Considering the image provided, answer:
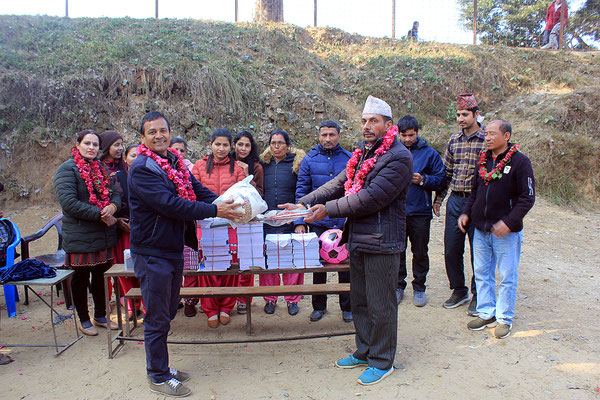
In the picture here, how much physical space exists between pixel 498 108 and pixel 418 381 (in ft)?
38.9

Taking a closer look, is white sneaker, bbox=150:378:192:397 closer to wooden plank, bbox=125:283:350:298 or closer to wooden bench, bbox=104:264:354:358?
wooden bench, bbox=104:264:354:358

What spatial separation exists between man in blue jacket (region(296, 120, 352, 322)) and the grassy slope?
5485 mm

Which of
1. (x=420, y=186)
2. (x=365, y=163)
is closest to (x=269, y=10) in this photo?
(x=420, y=186)

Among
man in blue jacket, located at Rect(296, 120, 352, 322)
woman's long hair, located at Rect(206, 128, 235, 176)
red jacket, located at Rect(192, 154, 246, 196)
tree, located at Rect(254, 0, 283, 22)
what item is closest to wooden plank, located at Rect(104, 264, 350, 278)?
man in blue jacket, located at Rect(296, 120, 352, 322)

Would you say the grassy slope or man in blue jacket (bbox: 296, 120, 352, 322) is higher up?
the grassy slope

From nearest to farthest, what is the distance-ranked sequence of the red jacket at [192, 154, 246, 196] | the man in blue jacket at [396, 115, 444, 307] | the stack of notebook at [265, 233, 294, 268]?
the stack of notebook at [265, 233, 294, 268]
the red jacket at [192, 154, 246, 196]
the man in blue jacket at [396, 115, 444, 307]

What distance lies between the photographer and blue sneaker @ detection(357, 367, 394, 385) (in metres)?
3.36

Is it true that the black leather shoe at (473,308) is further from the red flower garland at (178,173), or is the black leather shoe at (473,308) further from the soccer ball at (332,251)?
the red flower garland at (178,173)

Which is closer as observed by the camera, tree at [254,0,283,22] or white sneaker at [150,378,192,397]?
white sneaker at [150,378,192,397]

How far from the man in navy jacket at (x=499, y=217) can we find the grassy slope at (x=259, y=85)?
249 inches

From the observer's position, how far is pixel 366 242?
334 centimetres

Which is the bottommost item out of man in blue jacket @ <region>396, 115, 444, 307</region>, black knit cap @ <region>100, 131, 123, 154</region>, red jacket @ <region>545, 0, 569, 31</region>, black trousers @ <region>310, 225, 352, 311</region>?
black trousers @ <region>310, 225, 352, 311</region>

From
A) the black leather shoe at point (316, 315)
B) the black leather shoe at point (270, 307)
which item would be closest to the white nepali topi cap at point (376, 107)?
the black leather shoe at point (316, 315)

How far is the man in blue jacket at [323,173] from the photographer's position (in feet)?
15.4
